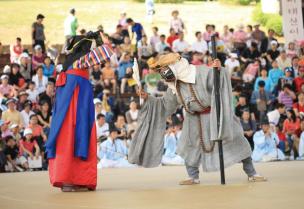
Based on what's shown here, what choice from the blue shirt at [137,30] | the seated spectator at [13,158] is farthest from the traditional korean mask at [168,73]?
the blue shirt at [137,30]

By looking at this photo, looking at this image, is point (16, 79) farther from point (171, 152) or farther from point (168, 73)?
point (168, 73)

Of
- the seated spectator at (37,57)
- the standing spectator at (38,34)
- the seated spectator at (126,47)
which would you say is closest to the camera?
the seated spectator at (37,57)

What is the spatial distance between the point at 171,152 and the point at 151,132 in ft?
18.4

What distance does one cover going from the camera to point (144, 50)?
2016 centimetres

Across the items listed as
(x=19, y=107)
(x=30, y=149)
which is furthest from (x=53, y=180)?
(x=19, y=107)

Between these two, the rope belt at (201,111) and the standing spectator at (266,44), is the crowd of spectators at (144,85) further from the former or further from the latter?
the rope belt at (201,111)

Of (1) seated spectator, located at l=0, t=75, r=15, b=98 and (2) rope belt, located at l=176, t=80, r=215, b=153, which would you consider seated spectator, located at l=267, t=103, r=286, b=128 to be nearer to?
(1) seated spectator, located at l=0, t=75, r=15, b=98

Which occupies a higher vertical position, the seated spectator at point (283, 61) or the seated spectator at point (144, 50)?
the seated spectator at point (144, 50)

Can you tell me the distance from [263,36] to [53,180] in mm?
12783

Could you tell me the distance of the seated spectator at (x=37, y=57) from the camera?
18.8 meters

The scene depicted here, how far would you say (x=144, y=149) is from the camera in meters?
10.0

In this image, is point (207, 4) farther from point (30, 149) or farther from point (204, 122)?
point (204, 122)

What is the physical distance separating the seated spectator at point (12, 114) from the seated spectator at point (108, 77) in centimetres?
260

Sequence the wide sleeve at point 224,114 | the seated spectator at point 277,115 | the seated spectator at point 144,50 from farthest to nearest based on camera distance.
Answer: the seated spectator at point 144,50
the seated spectator at point 277,115
the wide sleeve at point 224,114
